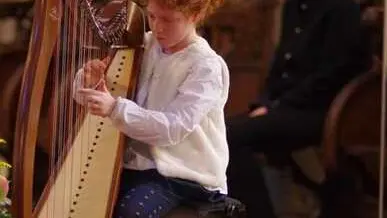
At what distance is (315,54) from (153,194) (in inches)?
48.9

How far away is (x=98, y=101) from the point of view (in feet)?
6.07

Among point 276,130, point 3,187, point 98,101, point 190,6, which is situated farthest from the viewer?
point 276,130

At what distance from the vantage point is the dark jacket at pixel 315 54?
9.92 ft

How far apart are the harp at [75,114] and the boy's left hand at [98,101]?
0.13ft

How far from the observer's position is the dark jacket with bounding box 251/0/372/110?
302cm

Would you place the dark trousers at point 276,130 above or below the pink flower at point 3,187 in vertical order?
below

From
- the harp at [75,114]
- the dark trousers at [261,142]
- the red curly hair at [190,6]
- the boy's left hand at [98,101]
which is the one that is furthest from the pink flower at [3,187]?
the dark trousers at [261,142]

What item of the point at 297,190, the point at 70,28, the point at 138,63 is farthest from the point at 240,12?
the point at 70,28

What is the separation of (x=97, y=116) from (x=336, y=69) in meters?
1.28

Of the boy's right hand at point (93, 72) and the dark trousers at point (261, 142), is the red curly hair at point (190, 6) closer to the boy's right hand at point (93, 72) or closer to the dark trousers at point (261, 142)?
the boy's right hand at point (93, 72)

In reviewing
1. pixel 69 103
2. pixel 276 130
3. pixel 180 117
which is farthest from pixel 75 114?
pixel 276 130

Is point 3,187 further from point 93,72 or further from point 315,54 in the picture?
point 315,54

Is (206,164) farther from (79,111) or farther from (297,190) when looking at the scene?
(297,190)

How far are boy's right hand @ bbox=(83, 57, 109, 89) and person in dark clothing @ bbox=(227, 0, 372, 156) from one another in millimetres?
1141
